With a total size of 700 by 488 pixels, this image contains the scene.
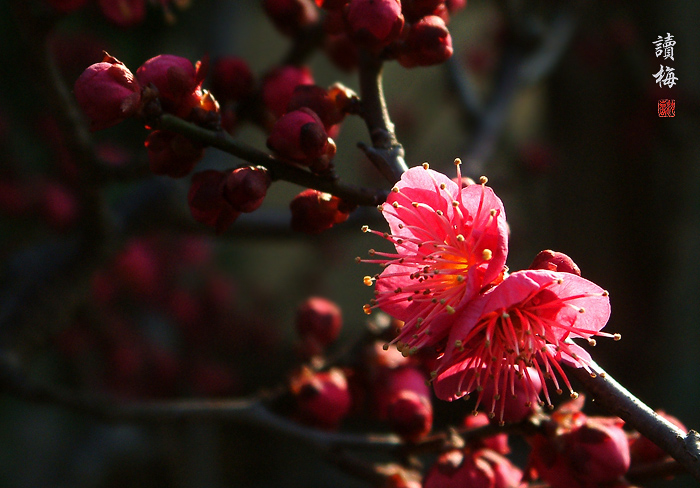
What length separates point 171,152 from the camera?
0.79 m

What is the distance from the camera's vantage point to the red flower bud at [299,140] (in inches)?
29.3

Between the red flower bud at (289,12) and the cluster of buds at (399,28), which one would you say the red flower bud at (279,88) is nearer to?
the red flower bud at (289,12)

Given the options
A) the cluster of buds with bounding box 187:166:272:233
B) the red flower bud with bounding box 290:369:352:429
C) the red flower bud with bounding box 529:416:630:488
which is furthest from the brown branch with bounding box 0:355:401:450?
the cluster of buds with bounding box 187:166:272:233

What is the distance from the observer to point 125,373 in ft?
8.16

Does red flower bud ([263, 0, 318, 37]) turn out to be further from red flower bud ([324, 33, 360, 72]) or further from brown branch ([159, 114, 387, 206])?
brown branch ([159, 114, 387, 206])

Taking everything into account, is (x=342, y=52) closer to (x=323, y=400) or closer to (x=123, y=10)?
(x=123, y=10)

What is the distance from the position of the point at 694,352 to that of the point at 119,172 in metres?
2.35

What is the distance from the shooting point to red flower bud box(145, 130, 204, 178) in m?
0.78

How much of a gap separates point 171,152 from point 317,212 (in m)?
0.21

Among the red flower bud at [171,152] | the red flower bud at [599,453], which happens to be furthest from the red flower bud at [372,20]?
the red flower bud at [599,453]

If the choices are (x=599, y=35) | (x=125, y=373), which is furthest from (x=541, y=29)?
(x=125, y=373)

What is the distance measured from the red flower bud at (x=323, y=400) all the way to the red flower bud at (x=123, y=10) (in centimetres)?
81

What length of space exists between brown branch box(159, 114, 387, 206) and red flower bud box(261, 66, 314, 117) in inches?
19.1

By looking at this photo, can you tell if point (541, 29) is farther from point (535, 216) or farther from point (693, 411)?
point (693, 411)
